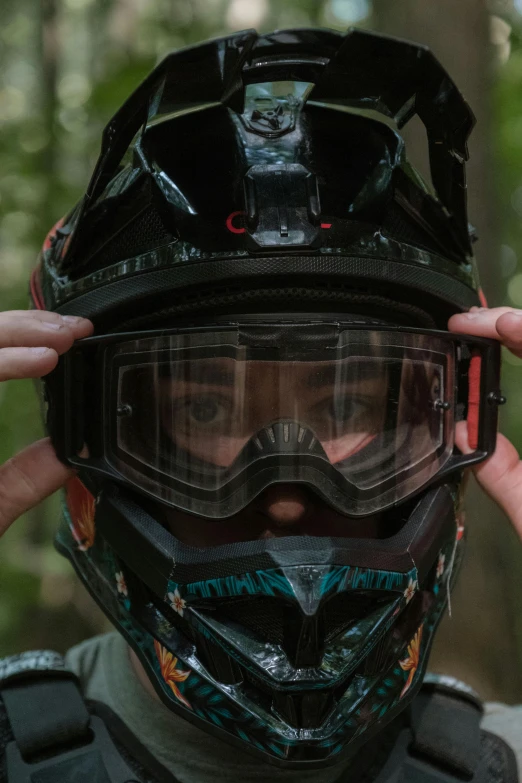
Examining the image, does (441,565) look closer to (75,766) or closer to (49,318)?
(75,766)

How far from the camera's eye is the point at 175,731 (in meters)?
2.16

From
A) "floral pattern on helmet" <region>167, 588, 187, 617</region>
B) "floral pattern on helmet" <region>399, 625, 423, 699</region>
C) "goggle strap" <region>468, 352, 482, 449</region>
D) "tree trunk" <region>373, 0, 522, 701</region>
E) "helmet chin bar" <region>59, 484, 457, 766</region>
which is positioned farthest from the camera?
"tree trunk" <region>373, 0, 522, 701</region>

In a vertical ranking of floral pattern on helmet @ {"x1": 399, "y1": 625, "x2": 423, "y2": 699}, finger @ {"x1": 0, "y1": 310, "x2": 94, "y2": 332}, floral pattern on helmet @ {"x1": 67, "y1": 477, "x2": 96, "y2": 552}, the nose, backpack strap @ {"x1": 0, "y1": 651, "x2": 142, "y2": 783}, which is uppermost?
finger @ {"x1": 0, "y1": 310, "x2": 94, "y2": 332}

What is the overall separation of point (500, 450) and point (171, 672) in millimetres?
1260

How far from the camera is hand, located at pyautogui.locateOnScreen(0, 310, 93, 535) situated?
194cm

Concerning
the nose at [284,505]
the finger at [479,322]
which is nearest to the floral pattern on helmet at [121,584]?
the nose at [284,505]

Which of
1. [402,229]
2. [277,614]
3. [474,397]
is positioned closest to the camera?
[277,614]

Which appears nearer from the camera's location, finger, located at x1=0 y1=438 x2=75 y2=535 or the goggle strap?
finger, located at x1=0 y1=438 x2=75 y2=535

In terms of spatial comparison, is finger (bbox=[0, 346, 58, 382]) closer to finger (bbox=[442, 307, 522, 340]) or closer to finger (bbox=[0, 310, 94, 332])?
finger (bbox=[0, 310, 94, 332])

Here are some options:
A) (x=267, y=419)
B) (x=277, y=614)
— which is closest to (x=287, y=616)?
(x=277, y=614)

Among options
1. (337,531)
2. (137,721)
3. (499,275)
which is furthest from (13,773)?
(499,275)

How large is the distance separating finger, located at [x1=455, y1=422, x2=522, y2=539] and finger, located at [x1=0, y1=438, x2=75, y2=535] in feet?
4.23

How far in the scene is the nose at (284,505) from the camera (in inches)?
77.4

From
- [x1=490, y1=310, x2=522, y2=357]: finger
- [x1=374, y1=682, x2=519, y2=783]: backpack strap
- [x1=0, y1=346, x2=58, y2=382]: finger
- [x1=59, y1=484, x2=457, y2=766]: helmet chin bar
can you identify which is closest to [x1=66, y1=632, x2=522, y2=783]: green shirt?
[x1=374, y1=682, x2=519, y2=783]: backpack strap
